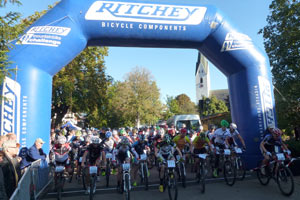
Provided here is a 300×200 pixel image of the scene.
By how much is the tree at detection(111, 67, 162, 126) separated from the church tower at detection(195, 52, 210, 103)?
45.4 meters

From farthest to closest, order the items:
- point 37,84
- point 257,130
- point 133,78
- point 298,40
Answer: point 133,78 < point 298,40 < point 257,130 < point 37,84

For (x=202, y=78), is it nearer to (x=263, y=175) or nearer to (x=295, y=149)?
(x=295, y=149)

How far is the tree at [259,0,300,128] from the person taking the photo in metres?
14.3

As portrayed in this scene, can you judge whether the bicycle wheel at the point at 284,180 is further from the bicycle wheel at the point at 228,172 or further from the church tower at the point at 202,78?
the church tower at the point at 202,78

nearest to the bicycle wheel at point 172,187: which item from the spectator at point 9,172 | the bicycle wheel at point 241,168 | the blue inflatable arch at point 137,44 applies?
the bicycle wheel at point 241,168

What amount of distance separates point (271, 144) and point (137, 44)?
640cm

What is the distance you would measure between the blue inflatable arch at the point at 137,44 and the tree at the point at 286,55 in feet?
22.4

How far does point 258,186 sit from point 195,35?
20.4ft

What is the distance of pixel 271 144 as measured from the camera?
6586mm

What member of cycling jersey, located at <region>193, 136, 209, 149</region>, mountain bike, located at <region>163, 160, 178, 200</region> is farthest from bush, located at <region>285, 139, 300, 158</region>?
mountain bike, located at <region>163, 160, 178, 200</region>

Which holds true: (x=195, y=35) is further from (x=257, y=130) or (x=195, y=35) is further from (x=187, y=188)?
(x=187, y=188)

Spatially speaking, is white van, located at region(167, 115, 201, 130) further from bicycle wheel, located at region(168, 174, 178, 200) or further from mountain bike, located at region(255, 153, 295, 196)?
bicycle wheel, located at region(168, 174, 178, 200)

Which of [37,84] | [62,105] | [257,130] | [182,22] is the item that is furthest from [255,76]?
[62,105]

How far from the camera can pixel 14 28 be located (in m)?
5.00
